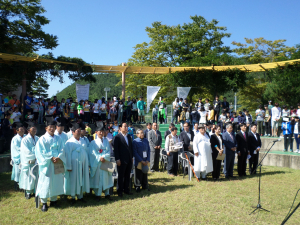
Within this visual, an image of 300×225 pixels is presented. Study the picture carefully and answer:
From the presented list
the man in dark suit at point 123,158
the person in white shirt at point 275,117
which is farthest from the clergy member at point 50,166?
the person in white shirt at point 275,117

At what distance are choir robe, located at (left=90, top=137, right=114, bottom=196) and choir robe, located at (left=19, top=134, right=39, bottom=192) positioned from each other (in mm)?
1514

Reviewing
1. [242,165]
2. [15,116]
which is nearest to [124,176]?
[242,165]

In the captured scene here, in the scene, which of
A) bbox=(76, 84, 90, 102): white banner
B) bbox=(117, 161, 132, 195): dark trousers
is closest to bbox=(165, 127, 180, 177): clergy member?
bbox=(117, 161, 132, 195): dark trousers

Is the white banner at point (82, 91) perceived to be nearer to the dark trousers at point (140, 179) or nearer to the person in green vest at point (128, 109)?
the person in green vest at point (128, 109)

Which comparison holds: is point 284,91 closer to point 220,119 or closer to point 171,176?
point 220,119

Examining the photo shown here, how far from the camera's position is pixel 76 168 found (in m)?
6.34

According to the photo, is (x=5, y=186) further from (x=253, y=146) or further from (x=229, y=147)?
(x=253, y=146)

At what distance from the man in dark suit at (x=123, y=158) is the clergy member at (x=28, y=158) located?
2096mm

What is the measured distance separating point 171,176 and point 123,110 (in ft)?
24.2

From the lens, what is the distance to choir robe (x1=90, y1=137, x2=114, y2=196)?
661cm

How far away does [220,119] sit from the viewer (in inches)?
550

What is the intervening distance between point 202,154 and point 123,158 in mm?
2963

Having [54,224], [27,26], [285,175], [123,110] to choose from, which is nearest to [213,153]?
[285,175]

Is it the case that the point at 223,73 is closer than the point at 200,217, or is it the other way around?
the point at 200,217
